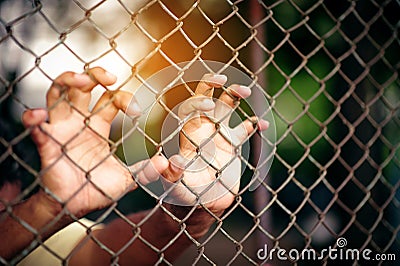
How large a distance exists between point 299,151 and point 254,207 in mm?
785

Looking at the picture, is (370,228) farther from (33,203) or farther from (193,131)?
(33,203)

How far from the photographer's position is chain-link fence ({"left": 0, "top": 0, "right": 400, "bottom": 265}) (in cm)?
145

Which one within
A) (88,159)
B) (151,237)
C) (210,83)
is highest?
(210,83)

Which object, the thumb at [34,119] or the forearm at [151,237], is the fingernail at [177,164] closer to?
the forearm at [151,237]

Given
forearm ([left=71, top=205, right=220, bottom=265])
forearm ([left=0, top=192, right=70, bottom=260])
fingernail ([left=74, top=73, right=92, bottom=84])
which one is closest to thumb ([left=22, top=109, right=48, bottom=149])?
fingernail ([left=74, top=73, right=92, bottom=84])

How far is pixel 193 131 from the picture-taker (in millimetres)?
1515

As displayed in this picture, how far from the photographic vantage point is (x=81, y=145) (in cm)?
138

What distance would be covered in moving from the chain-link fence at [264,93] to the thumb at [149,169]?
4 cm

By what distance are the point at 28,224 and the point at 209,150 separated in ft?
1.80

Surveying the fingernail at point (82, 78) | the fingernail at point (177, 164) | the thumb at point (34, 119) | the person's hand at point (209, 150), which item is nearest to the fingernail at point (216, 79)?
the person's hand at point (209, 150)

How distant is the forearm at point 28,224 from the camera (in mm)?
1388

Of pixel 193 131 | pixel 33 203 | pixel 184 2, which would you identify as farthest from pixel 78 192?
pixel 184 2

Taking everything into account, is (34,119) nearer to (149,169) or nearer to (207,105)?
(149,169)

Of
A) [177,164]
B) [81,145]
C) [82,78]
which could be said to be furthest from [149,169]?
[82,78]
